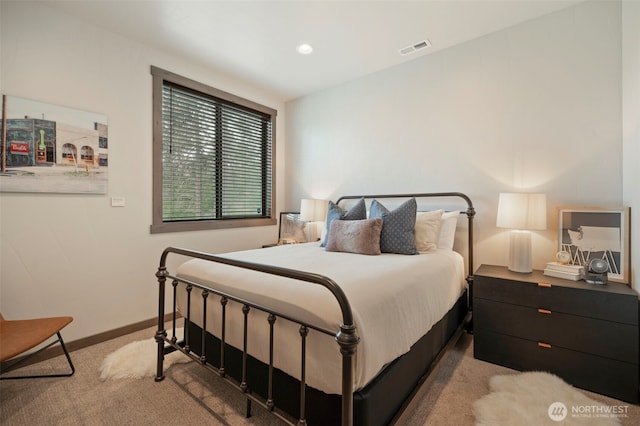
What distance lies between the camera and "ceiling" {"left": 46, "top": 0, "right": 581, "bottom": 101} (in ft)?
7.22

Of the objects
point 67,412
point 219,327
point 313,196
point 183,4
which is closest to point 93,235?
point 67,412

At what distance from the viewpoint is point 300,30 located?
2.50 metres

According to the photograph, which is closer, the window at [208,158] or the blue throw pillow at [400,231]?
the blue throw pillow at [400,231]

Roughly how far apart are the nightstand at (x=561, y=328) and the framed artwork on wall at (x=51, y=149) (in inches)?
125

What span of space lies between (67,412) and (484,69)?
3877mm

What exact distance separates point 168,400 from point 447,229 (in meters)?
2.40

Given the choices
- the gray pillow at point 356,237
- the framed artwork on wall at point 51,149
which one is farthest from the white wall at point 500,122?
the framed artwork on wall at point 51,149

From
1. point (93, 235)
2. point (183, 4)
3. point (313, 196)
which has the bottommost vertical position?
point (93, 235)

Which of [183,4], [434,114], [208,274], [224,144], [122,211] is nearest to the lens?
[208,274]

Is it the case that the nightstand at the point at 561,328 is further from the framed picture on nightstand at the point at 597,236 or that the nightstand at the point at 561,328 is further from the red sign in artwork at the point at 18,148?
the red sign in artwork at the point at 18,148

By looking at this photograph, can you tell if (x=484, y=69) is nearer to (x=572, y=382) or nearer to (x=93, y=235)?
(x=572, y=382)

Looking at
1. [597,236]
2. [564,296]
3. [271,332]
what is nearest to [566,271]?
[564,296]

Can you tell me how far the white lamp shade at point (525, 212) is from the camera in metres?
2.09

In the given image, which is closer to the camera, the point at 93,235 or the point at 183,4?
the point at 183,4
